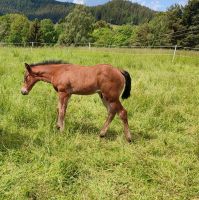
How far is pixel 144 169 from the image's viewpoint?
4688 millimetres

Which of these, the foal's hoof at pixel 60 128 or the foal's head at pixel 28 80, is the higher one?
the foal's head at pixel 28 80

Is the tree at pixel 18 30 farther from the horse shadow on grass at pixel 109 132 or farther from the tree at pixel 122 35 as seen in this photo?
the horse shadow on grass at pixel 109 132

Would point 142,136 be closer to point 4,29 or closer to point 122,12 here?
point 4,29

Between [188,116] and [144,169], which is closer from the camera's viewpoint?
[144,169]

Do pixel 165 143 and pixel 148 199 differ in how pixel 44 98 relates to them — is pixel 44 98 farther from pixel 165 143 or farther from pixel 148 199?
pixel 148 199

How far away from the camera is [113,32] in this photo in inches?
3669

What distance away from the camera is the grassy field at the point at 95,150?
13.7ft

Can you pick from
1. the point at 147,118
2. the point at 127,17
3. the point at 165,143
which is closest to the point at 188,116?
the point at 147,118

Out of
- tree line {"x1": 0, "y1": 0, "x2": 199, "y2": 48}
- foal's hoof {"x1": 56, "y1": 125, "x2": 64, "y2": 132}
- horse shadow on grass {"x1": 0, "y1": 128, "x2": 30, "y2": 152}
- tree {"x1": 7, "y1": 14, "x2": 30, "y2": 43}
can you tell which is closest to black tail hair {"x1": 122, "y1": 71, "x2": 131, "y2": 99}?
foal's hoof {"x1": 56, "y1": 125, "x2": 64, "y2": 132}

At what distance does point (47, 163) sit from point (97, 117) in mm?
2629

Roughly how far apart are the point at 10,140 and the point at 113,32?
90.0 meters

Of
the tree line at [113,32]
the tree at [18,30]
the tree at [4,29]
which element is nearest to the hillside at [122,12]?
the tree line at [113,32]

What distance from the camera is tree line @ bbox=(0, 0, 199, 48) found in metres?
43.2

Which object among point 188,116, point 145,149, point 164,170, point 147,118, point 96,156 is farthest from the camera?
point 188,116
